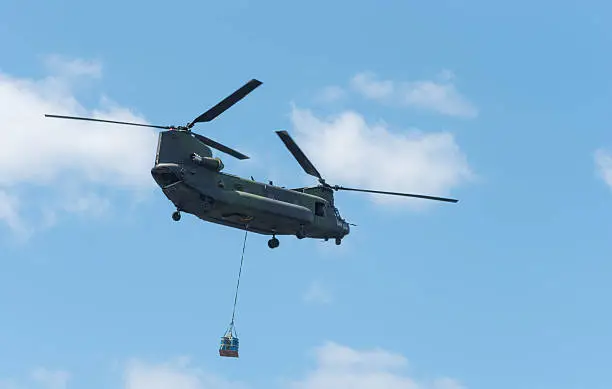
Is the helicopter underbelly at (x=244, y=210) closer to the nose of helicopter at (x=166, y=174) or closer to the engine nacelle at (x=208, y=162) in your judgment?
the nose of helicopter at (x=166, y=174)

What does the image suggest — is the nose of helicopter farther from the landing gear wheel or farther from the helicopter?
the landing gear wheel

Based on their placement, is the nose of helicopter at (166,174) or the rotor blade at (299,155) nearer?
the nose of helicopter at (166,174)

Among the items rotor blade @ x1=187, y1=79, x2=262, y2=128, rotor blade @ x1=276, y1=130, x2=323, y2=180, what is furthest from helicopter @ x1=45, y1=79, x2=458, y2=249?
rotor blade @ x1=276, y1=130, x2=323, y2=180

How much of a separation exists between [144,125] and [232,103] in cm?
584

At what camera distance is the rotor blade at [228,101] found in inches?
2138

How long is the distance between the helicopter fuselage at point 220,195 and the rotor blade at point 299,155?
14.6ft

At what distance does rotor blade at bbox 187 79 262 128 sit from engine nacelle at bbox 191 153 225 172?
233 centimetres

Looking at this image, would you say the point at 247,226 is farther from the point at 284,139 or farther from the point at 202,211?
the point at 284,139

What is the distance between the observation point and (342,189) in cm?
7088

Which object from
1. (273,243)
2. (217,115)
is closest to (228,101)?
(217,115)

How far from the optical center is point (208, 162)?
59.5m

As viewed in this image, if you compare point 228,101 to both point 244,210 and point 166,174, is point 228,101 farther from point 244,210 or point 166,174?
point 244,210

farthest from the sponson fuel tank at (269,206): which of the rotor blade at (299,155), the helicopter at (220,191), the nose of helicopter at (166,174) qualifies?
the rotor blade at (299,155)

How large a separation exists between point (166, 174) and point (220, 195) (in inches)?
148
